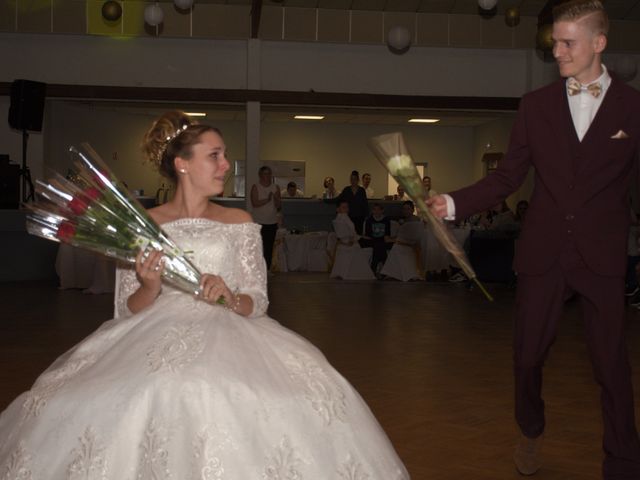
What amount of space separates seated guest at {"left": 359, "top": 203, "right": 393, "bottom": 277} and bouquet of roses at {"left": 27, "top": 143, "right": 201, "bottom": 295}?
10.3 m

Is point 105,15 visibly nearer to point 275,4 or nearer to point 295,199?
point 275,4

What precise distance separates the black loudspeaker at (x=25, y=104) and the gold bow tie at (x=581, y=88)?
10992 mm

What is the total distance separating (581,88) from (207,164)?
1.19 meters

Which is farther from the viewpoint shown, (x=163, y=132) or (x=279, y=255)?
(x=279, y=255)

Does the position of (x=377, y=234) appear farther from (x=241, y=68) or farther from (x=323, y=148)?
(x=323, y=148)

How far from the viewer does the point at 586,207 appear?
3025 mm

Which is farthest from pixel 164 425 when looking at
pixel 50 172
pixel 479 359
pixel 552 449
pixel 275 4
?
pixel 275 4

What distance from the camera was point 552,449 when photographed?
3.86 m

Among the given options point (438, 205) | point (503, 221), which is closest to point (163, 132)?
point (438, 205)

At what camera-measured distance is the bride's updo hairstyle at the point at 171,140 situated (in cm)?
301

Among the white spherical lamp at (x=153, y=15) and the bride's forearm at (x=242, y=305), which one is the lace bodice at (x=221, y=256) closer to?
the bride's forearm at (x=242, y=305)

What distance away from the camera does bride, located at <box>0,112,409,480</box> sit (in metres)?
2.27

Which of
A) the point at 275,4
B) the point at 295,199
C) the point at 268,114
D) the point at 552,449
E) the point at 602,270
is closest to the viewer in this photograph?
the point at 602,270

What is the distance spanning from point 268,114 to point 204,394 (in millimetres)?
16491
